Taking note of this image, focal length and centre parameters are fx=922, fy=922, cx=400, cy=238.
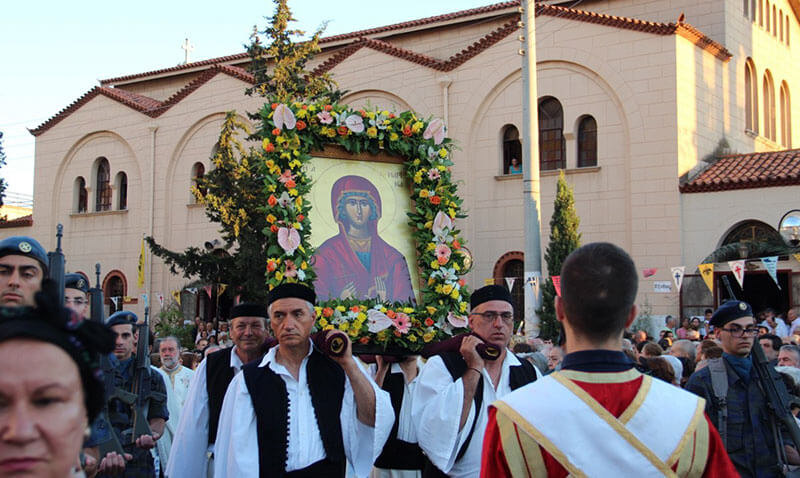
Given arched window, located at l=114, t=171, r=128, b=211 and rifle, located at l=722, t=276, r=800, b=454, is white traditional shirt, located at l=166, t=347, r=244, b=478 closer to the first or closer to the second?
rifle, located at l=722, t=276, r=800, b=454

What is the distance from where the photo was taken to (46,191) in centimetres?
3591

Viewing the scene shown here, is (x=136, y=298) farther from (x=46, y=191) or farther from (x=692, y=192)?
(x=692, y=192)

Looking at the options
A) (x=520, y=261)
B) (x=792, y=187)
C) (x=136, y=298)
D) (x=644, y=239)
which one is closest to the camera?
(x=792, y=187)

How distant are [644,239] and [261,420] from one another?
777 inches

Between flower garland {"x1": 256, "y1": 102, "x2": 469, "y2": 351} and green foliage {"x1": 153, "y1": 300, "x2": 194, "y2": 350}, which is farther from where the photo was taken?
green foliage {"x1": 153, "y1": 300, "x2": 194, "y2": 350}

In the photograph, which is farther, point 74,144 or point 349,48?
point 74,144

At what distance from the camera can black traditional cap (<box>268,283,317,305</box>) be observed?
576cm

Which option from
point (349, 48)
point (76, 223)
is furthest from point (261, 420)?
point (76, 223)

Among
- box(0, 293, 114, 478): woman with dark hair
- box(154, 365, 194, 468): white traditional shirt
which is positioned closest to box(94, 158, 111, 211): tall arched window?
box(154, 365, 194, 468): white traditional shirt

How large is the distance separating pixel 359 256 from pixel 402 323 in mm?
628

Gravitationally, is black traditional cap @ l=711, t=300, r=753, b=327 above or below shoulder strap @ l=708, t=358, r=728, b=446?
above

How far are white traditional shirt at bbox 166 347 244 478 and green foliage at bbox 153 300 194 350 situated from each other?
19635 mm

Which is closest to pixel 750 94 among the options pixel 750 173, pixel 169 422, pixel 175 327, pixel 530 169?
pixel 750 173

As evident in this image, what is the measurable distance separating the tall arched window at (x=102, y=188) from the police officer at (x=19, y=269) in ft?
104
